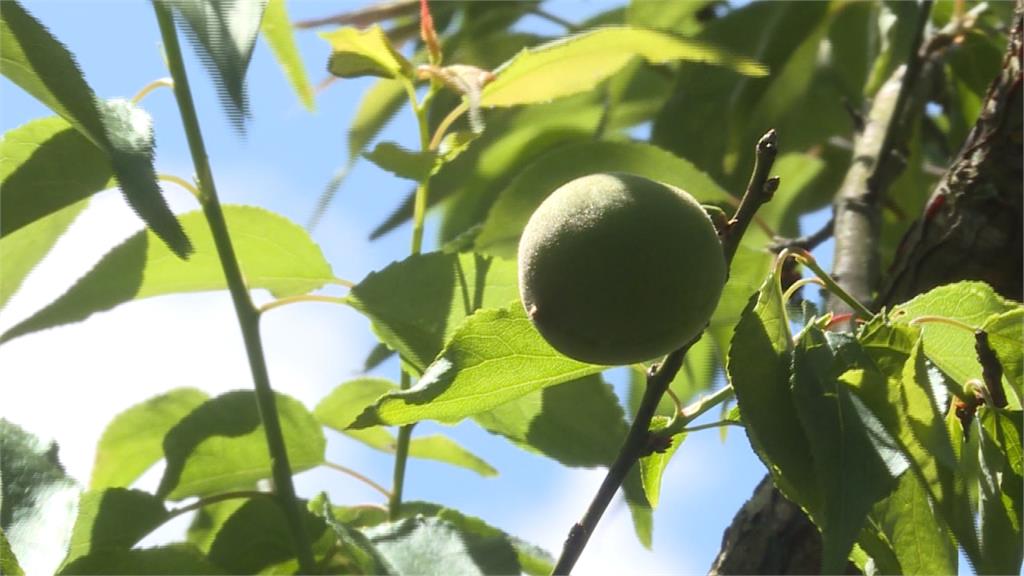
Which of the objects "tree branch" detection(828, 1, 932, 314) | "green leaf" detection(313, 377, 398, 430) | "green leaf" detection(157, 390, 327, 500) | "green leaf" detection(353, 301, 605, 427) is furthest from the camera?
"tree branch" detection(828, 1, 932, 314)

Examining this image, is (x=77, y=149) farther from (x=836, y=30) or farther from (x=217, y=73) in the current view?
(x=836, y=30)

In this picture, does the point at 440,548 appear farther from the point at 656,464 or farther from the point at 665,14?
the point at 665,14

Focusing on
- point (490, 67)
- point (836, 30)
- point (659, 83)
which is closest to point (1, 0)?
point (490, 67)

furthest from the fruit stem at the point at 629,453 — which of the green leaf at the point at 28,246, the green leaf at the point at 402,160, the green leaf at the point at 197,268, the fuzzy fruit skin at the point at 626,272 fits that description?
the green leaf at the point at 28,246

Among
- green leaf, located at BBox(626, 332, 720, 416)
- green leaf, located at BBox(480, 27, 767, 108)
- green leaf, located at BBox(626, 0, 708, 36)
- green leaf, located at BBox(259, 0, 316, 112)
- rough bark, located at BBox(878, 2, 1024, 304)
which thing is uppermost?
green leaf, located at BBox(626, 0, 708, 36)

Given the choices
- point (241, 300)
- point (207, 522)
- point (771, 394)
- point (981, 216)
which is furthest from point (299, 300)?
point (981, 216)

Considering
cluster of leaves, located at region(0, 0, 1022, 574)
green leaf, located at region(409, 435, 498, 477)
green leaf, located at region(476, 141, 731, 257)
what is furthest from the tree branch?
green leaf, located at region(409, 435, 498, 477)

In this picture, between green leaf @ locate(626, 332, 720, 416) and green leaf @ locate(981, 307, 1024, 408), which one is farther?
green leaf @ locate(626, 332, 720, 416)

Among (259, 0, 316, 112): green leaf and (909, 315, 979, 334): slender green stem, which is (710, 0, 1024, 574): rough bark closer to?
(909, 315, 979, 334): slender green stem

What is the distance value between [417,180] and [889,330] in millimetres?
458

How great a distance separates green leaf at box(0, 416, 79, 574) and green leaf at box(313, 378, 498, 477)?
1.01 feet

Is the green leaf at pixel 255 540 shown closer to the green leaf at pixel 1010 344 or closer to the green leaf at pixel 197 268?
the green leaf at pixel 197 268

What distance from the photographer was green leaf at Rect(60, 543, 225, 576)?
0.94 metres

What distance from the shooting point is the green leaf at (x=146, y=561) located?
0.94 metres
